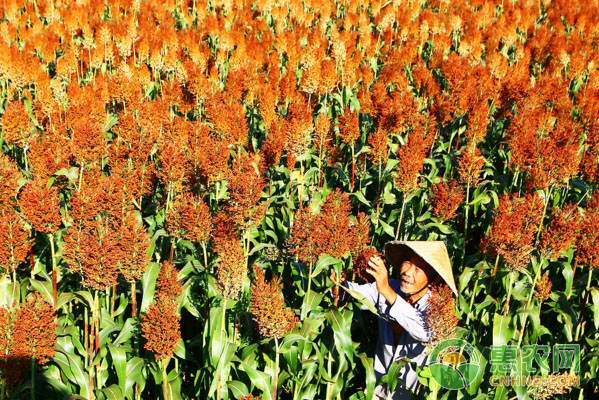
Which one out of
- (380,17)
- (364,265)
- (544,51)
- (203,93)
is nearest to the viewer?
(364,265)

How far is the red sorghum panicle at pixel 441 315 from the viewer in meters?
3.62

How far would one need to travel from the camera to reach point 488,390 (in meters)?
4.68

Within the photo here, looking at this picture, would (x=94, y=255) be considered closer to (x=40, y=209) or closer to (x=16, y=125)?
(x=40, y=209)

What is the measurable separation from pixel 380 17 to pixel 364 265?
387 inches

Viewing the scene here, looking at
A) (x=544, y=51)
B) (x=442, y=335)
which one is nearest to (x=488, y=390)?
(x=442, y=335)

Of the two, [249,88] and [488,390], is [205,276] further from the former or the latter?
[249,88]

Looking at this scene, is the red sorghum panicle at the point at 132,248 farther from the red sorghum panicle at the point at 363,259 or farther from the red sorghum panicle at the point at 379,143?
the red sorghum panicle at the point at 379,143

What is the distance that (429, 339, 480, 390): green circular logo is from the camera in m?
4.01

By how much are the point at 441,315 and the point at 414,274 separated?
3.02ft

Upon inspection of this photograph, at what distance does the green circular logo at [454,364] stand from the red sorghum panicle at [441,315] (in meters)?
0.15

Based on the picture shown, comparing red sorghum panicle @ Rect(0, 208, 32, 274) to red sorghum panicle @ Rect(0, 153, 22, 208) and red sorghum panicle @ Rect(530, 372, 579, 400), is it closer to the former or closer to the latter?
red sorghum panicle @ Rect(0, 153, 22, 208)

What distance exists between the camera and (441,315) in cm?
364

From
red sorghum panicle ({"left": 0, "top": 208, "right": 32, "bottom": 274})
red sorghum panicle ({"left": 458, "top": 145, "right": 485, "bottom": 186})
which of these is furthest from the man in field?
→ red sorghum panicle ({"left": 0, "top": 208, "right": 32, "bottom": 274})

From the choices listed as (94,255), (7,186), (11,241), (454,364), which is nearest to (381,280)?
(454,364)
